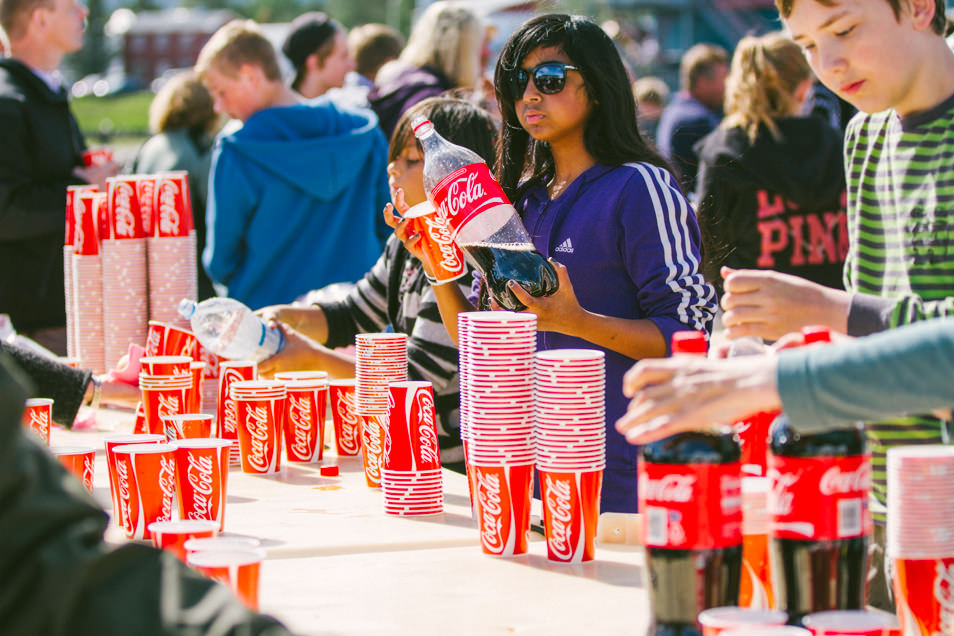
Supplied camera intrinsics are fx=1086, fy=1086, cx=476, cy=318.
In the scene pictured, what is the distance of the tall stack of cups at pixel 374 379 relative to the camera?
95.6 inches

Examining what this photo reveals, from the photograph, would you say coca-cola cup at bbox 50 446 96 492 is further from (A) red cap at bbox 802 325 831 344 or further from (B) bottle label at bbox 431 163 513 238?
(A) red cap at bbox 802 325 831 344

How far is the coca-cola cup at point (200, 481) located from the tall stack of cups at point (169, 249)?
5.10ft

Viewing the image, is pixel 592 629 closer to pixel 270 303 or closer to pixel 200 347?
pixel 200 347

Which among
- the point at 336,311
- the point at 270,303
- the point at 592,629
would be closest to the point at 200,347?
the point at 336,311

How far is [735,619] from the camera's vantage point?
3.89 feet

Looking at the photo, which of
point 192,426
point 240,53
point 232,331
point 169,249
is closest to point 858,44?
point 192,426

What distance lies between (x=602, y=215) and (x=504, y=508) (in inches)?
32.8

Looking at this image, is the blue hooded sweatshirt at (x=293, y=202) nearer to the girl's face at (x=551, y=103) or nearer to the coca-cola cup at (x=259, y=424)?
the coca-cola cup at (x=259, y=424)

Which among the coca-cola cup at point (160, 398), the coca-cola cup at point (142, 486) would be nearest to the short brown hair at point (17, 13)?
the coca-cola cup at point (160, 398)

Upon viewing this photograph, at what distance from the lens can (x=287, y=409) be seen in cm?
267

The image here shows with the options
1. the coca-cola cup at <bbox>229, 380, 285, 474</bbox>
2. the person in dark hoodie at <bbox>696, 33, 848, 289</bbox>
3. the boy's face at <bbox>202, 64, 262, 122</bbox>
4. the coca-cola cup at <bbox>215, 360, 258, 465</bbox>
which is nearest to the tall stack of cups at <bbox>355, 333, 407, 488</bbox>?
the coca-cola cup at <bbox>229, 380, 285, 474</bbox>

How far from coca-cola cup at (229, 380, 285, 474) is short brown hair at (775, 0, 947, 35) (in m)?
1.46

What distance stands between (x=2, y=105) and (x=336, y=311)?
69.2 inches

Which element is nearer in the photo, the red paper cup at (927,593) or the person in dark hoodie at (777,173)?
the red paper cup at (927,593)
